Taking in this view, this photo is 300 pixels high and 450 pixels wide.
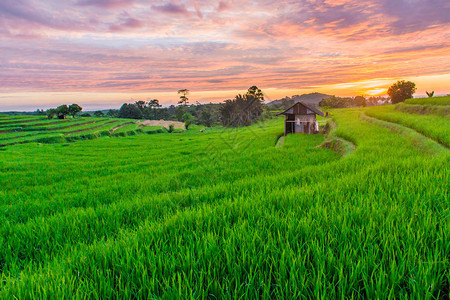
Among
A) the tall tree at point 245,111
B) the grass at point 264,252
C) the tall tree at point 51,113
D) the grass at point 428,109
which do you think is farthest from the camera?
the tall tree at point 51,113

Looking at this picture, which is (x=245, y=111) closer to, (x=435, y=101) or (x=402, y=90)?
(x=435, y=101)

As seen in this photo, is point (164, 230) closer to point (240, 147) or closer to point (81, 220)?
point (81, 220)

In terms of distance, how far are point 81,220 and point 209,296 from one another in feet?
10.8

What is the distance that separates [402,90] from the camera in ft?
128

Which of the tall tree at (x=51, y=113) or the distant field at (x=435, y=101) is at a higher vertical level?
the tall tree at (x=51, y=113)

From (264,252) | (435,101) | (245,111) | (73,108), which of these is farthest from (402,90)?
(73,108)

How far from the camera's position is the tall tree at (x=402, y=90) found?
125ft

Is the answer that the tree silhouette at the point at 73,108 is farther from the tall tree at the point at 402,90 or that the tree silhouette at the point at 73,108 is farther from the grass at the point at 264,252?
the tall tree at the point at 402,90

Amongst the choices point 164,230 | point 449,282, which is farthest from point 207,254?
point 449,282

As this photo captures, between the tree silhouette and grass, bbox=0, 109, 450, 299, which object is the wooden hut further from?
the tree silhouette

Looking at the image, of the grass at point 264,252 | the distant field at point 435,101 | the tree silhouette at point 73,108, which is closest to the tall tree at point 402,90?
the distant field at point 435,101

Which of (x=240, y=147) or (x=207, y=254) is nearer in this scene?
(x=207, y=254)

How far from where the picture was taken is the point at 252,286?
1.24 meters

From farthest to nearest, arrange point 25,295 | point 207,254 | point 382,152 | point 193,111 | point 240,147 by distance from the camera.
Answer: point 193,111 → point 240,147 → point 382,152 → point 207,254 → point 25,295
